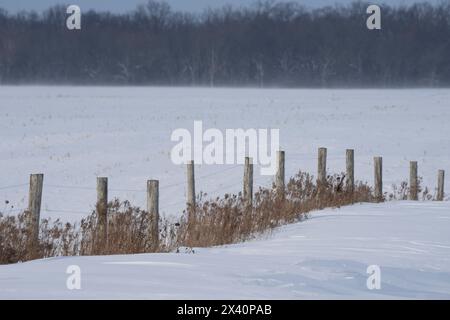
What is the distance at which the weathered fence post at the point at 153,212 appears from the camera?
422 inches

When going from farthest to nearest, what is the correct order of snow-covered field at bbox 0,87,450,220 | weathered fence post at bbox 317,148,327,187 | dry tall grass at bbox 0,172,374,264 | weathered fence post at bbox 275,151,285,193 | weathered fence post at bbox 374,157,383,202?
snow-covered field at bbox 0,87,450,220, weathered fence post at bbox 374,157,383,202, weathered fence post at bbox 317,148,327,187, weathered fence post at bbox 275,151,285,193, dry tall grass at bbox 0,172,374,264

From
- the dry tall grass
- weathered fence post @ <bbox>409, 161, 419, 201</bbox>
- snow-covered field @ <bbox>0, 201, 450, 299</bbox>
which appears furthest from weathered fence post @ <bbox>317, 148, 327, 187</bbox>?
snow-covered field @ <bbox>0, 201, 450, 299</bbox>

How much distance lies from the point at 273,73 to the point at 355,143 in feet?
253

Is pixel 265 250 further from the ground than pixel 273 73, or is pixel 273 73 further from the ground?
Result: pixel 273 73

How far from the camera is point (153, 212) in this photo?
11.4m

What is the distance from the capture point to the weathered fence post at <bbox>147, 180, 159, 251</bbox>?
1071 centimetres

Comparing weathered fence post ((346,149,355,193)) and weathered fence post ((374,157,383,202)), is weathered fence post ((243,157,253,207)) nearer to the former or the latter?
weathered fence post ((346,149,355,193))

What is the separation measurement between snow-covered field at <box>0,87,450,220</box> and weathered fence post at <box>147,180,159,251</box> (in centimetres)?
1005

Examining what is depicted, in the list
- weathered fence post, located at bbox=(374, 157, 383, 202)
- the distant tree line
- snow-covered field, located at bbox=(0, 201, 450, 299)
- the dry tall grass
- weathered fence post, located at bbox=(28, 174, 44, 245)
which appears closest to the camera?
snow-covered field, located at bbox=(0, 201, 450, 299)

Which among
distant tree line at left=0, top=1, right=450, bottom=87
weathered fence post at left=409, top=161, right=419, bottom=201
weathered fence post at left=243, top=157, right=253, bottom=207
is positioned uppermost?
distant tree line at left=0, top=1, right=450, bottom=87

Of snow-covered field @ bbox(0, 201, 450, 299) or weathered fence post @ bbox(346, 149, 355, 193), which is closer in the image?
Answer: snow-covered field @ bbox(0, 201, 450, 299)

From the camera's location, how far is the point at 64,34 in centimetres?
12175

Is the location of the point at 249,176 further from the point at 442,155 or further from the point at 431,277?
the point at 442,155

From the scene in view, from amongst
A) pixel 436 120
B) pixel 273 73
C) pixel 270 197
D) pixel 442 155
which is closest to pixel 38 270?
pixel 270 197
